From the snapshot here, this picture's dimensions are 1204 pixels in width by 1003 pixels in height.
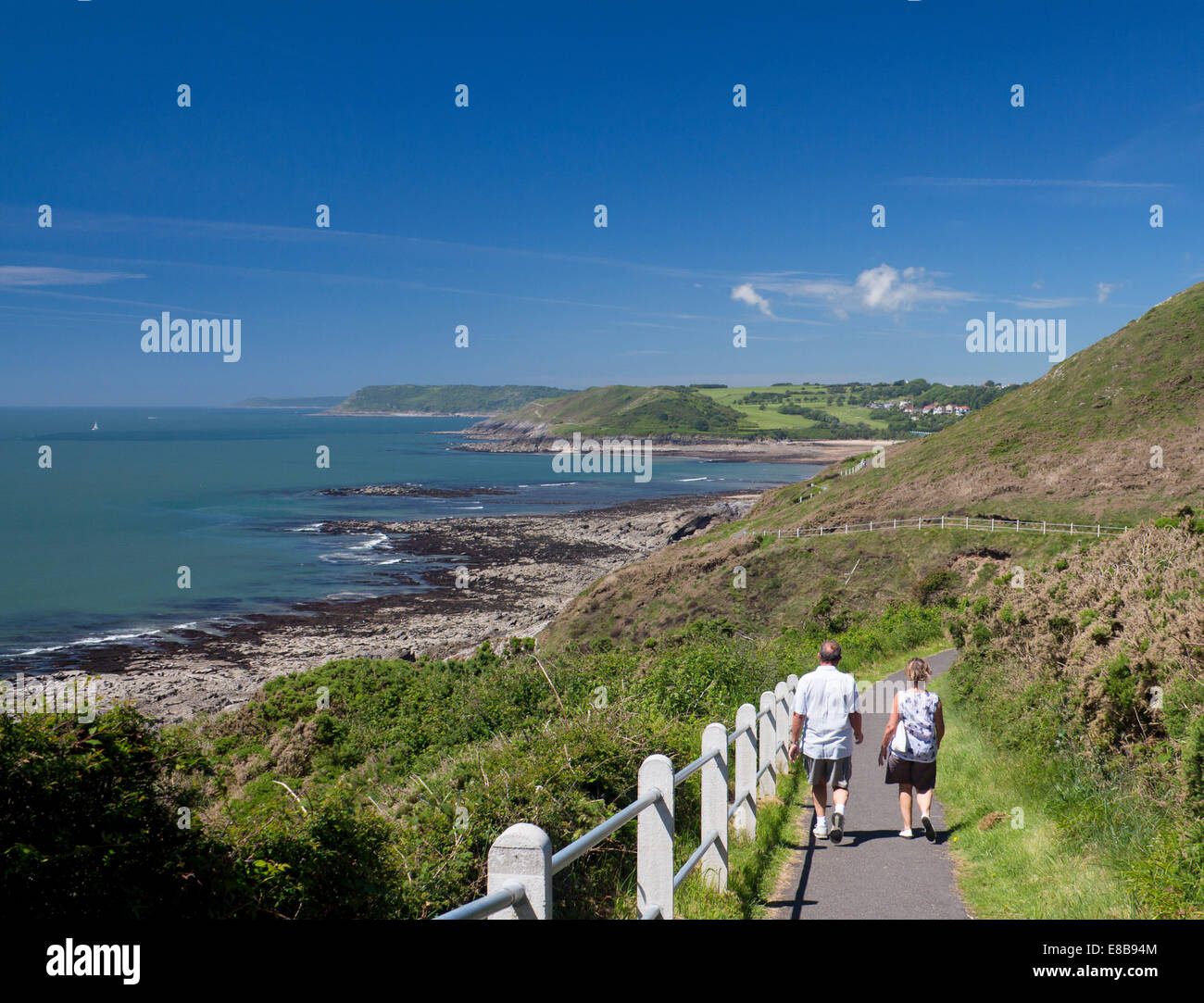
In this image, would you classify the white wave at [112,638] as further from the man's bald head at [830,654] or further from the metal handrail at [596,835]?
the metal handrail at [596,835]

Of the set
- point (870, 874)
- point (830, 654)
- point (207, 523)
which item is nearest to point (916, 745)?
point (830, 654)

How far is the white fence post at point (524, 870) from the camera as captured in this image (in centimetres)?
306

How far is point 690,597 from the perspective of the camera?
46406 millimetres

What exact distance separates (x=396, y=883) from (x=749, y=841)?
3117mm

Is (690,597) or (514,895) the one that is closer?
(514,895)

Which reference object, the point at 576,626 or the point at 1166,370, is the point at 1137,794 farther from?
the point at 1166,370

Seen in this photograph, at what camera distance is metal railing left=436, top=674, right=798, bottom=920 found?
3.07 metres

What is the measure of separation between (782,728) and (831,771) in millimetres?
1996

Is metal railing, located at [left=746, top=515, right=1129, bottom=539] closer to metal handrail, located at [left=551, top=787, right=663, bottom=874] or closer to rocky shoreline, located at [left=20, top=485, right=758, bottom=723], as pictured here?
rocky shoreline, located at [left=20, top=485, right=758, bottom=723]

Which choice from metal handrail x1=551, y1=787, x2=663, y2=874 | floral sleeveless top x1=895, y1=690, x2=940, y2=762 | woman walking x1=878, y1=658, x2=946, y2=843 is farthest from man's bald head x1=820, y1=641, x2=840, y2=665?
metal handrail x1=551, y1=787, x2=663, y2=874

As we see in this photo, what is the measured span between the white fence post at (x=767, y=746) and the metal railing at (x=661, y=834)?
10 millimetres

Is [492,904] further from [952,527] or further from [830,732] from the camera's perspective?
[952,527]

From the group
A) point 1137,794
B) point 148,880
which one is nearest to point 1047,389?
point 1137,794

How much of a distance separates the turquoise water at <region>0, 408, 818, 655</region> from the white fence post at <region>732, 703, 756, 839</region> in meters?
42.0
